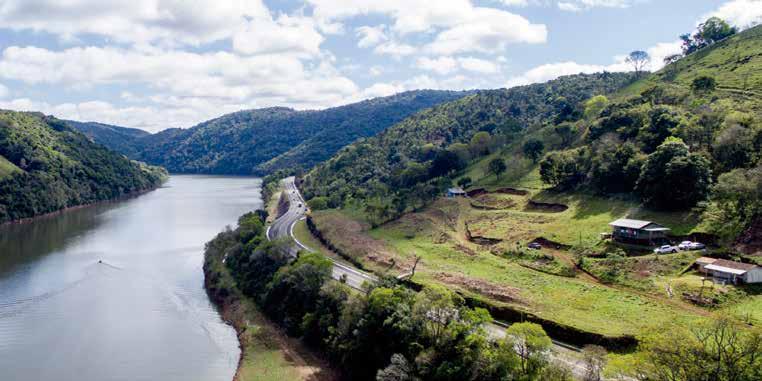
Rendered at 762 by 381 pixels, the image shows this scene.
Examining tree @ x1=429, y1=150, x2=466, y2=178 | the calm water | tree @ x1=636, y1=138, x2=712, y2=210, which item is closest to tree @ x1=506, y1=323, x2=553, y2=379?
the calm water

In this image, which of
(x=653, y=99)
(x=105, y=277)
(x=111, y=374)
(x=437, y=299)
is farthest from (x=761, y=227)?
(x=105, y=277)

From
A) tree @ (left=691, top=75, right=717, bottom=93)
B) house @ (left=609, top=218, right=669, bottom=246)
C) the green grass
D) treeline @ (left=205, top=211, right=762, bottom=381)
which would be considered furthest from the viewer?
the green grass

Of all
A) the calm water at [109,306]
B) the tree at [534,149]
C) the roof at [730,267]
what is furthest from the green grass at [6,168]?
the roof at [730,267]

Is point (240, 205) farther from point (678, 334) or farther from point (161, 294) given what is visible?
point (678, 334)

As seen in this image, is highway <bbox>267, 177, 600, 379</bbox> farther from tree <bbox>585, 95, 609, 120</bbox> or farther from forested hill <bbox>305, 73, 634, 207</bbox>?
tree <bbox>585, 95, 609, 120</bbox>

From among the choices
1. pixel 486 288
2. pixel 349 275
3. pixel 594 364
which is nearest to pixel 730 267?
pixel 486 288

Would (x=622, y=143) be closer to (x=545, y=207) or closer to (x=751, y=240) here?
(x=545, y=207)

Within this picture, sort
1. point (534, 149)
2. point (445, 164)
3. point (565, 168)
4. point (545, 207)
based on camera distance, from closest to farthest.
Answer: point (545, 207) < point (565, 168) < point (534, 149) < point (445, 164)
